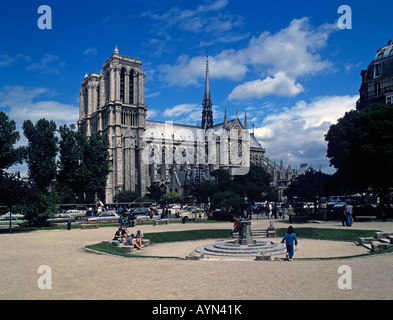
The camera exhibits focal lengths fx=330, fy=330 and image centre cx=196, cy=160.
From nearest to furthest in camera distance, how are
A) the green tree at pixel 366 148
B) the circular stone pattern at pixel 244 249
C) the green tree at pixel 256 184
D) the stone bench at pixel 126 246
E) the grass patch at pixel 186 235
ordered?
the circular stone pattern at pixel 244 249 → the stone bench at pixel 126 246 → the grass patch at pixel 186 235 → the green tree at pixel 366 148 → the green tree at pixel 256 184

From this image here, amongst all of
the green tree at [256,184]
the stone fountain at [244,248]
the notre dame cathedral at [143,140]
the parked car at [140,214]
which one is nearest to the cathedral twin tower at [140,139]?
the notre dame cathedral at [143,140]

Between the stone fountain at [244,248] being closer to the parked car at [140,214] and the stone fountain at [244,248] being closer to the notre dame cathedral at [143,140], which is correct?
the parked car at [140,214]

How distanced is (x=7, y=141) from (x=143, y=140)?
47.6 m

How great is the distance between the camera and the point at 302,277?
1026cm

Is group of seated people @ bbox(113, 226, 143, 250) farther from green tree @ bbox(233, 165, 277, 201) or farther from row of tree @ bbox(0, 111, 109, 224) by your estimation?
green tree @ bbox(233, 165, 277, 201)

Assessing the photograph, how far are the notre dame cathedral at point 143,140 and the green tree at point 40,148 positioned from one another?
26164 mm

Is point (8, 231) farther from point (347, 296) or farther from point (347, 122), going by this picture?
point (347, 122)

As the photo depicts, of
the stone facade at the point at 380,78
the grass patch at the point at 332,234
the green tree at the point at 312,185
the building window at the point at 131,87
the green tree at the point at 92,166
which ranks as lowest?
the grass patch at the point at 332,234

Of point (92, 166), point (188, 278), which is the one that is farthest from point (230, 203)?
point (92, 166)

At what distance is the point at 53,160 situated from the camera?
56594 mm

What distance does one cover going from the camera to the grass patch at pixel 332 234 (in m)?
21.1

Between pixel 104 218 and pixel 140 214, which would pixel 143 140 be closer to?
pixel 140 214

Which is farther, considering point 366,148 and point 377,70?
point 377,70
